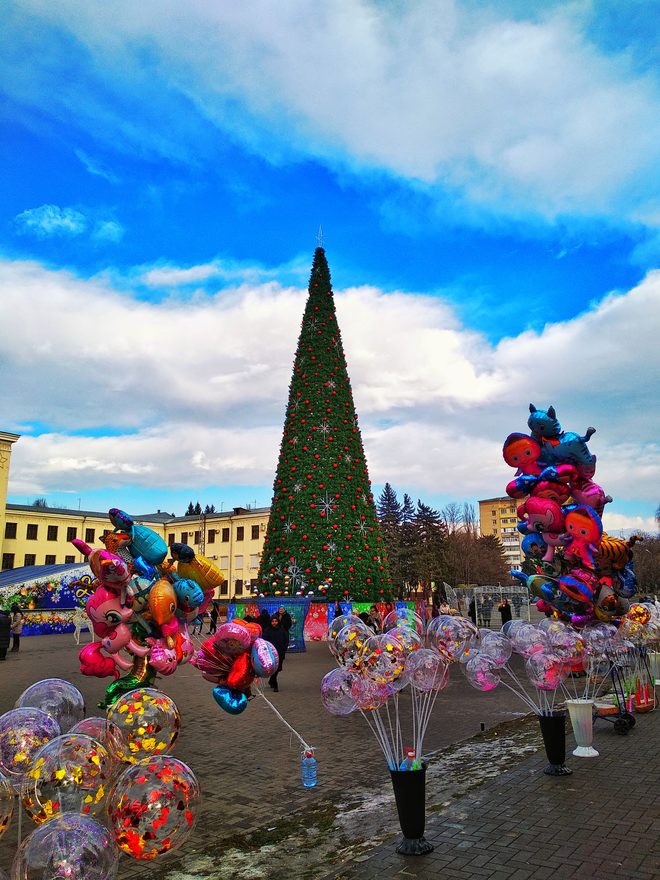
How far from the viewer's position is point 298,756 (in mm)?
8484

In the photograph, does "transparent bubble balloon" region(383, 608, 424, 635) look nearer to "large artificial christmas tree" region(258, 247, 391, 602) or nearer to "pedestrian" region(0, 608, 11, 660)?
"large artificial christmas tree" region(258, 247, 391, 602)

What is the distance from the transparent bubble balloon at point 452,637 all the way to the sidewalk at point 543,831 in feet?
4.93

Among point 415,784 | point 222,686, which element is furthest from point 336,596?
point 415,784

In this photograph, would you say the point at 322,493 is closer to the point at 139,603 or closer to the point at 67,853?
the point at 139,603

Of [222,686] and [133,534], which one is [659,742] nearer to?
[222,686]

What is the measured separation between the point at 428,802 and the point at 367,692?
5.27 ft

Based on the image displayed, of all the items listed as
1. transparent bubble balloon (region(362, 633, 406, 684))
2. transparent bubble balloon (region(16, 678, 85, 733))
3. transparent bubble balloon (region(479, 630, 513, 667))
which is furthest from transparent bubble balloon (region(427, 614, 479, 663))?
transparent bubble balloon (region(16, 678, 85, 733))

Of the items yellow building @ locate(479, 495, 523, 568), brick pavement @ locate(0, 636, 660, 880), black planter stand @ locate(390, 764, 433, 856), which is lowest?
brick pavement @ locate(0, 636, 660, 880)

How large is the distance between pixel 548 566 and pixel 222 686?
9.94 meters

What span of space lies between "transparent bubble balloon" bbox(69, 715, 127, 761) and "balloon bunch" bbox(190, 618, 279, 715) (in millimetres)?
1434

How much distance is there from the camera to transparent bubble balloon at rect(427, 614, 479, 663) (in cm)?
820

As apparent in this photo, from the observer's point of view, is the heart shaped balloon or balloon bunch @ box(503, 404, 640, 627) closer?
the heart shaped balloon

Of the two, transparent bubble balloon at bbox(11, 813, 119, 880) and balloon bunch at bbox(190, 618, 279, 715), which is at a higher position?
balloon bunch at bbox(190, 618, 279, 715)

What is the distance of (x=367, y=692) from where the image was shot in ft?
19.2
